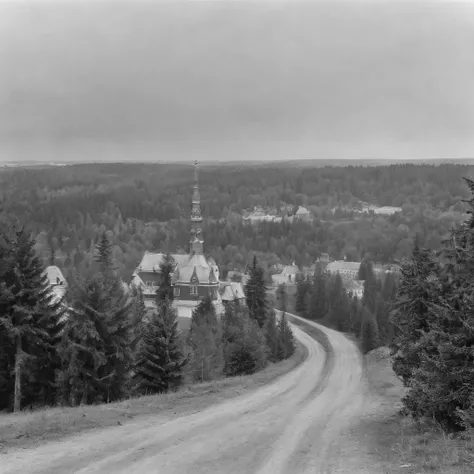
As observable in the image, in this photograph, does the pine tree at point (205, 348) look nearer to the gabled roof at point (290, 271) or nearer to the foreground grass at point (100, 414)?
the foreground grass at point (100, 414)

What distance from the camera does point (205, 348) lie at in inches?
1622

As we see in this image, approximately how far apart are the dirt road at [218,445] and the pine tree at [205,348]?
598 inches

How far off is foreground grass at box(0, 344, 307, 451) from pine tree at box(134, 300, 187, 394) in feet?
11.4

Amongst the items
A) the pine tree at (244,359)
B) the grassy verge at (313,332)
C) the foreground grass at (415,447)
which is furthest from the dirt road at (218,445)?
the grassy verge at (313,332)

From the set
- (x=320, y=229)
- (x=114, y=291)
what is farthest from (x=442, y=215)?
(x=114, y=291)

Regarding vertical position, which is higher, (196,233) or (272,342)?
(196,233)

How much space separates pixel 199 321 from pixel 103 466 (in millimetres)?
41207

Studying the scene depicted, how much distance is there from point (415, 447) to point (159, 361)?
16.0m

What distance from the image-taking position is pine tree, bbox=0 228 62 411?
24.8 m

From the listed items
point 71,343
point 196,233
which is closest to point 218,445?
point 71,343

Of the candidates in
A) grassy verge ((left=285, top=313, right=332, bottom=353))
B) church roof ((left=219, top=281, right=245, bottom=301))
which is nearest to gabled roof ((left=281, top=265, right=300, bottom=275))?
grassy verge ((left=285, top=313, right=332, bottom=353))

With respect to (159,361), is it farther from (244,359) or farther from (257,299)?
(257,299)

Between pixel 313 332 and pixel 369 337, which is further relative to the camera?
pixel 313 332

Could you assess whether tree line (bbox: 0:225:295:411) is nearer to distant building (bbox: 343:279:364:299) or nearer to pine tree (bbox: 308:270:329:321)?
pine tree (bbox: 308:270:329:321)
